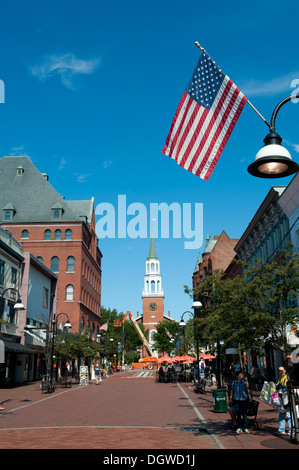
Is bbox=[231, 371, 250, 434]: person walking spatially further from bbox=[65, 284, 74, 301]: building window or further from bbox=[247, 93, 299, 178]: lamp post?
bbox=[65, 284, 74, 301]: building window

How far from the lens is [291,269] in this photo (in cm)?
1377

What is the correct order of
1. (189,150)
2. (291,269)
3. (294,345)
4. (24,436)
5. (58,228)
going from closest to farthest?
(189,150) < (24,436) < (291,269) < (294,345) < (58,228)

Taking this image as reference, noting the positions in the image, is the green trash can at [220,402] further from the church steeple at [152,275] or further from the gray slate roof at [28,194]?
the church steeple at [152,275]

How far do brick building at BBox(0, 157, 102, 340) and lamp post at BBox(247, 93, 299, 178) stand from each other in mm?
54662

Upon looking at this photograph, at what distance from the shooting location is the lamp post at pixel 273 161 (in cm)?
676

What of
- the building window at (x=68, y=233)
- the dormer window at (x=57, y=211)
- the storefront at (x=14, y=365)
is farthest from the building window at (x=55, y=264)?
the storefront at (x=14, y=365)

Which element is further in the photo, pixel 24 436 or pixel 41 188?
pixel 41 188

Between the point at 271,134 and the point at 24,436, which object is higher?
the point at 271,134

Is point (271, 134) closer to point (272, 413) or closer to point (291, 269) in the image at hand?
point (291, 269)

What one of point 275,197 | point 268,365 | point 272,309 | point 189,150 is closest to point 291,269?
point 272,309

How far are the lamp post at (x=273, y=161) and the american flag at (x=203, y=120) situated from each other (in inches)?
101

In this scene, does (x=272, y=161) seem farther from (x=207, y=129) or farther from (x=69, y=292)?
(x=69, y=292)

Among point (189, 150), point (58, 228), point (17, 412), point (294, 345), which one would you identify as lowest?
point (17, 412)
